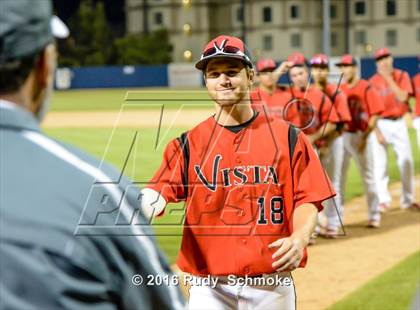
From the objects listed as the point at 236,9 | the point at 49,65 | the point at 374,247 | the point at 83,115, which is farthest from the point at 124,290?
the point at 236,9

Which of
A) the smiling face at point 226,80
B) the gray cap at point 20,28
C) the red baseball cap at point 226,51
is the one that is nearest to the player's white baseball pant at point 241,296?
the smiling face at point 226,80

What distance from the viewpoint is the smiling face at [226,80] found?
4.34 meters

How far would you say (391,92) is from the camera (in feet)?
43.8

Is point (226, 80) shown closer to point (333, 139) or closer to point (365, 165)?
point (333, 139)

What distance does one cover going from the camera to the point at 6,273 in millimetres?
1611

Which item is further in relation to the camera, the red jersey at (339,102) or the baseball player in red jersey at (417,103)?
the baseball player in red jersey at (417,103)

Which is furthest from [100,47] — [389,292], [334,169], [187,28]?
[389,292]

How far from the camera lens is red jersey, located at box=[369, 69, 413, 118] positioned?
43.2ft

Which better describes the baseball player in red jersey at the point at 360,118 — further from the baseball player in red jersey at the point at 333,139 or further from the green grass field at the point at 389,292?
the green grass field at the point at 389,292

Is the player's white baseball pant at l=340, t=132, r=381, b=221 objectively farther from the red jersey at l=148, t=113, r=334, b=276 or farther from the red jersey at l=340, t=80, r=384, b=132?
the red jersey at l=148, t=113, r=334, b=276

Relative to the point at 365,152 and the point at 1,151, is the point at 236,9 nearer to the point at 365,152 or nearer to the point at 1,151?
the point at 365,152

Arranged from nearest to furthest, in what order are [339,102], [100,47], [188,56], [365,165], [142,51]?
1. [339,102]
2. [365,165]
3. [142,51]
4. [100,47]
5. [188,56]

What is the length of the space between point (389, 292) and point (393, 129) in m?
5.81

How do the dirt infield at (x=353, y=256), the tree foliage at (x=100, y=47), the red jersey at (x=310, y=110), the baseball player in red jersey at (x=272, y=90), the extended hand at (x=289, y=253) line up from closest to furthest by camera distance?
the extended hand at (x=289, y=253)
the dirt infield at (x=353, y=256)
the baseball player in red jersey at (x=272, y=90)
the red jersey at (x=310, y=110)
the tree foliage at (x=100, y=47)
